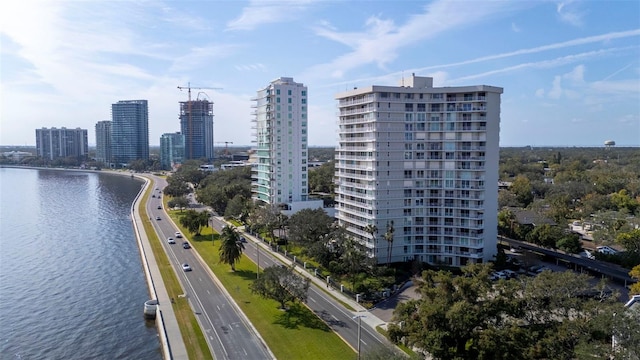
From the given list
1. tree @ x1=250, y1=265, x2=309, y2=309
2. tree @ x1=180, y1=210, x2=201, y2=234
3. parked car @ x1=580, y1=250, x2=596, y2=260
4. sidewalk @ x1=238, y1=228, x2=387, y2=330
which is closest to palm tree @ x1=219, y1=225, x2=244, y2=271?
sidewalk @ x1=238, y1=228, x2=387, y2=330

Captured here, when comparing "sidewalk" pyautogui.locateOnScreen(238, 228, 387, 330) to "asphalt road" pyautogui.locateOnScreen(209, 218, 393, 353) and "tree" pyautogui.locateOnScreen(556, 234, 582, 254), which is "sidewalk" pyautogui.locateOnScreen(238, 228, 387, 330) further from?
"tree" pyautogui.locateOnScreen(556, 234, 582, 254)

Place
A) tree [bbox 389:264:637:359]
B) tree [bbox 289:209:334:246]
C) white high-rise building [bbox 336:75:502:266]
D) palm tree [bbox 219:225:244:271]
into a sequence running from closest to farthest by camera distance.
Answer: tree [bbox 389:264:637:359], palm tree [bbox 219:225:244:271], white high-rise building [bbox 336:75:502:266], tree [bbox 289:209:334:246]

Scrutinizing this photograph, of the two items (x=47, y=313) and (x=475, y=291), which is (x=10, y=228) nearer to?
(x=47, y=313)

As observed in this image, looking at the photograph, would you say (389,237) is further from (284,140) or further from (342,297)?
(284,140)

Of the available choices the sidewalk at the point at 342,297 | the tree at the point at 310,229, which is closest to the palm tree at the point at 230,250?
the sidewalk at the point at 342,297

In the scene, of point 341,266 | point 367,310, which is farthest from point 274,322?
point 341,266
